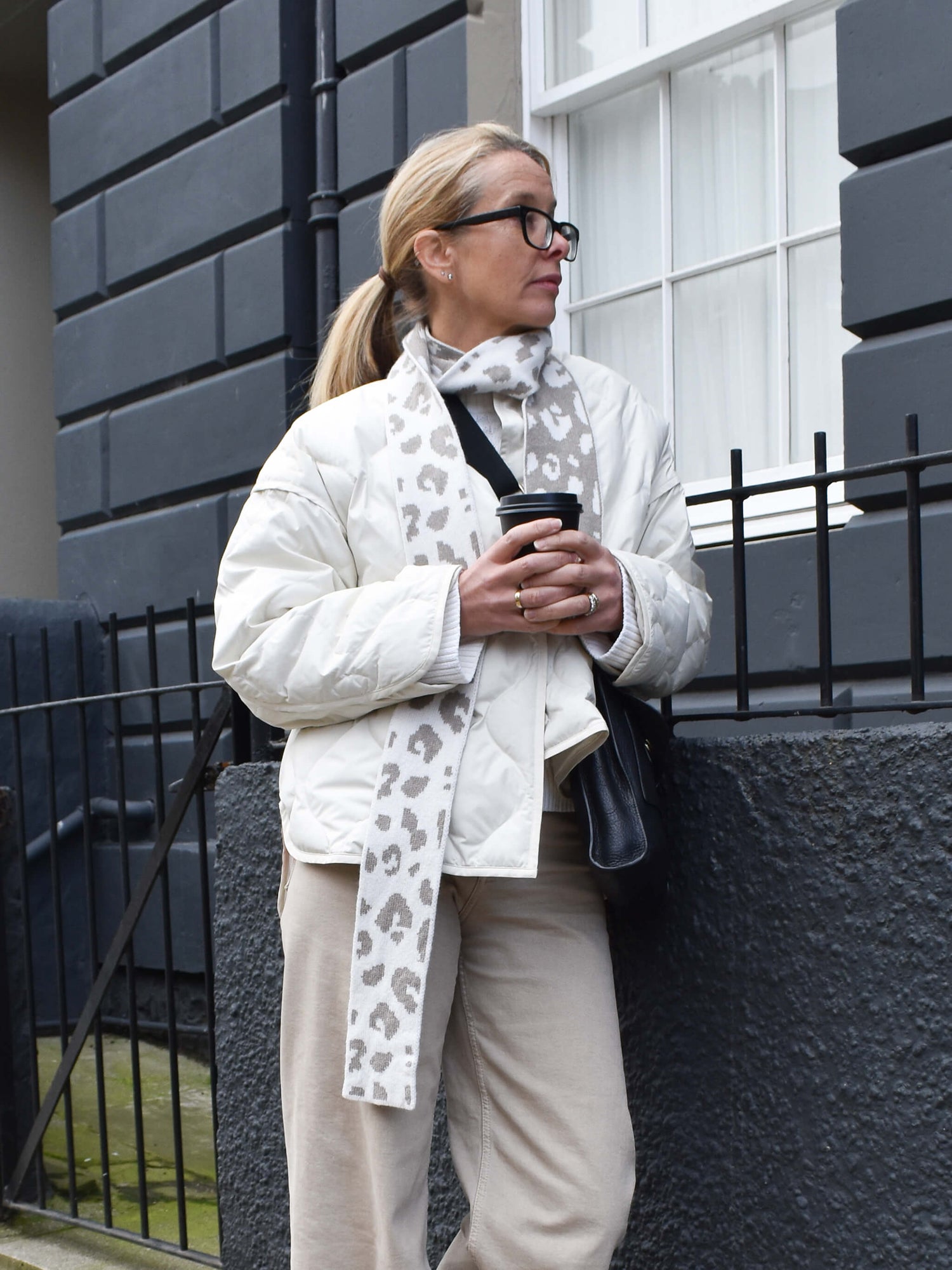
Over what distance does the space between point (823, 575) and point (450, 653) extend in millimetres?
759

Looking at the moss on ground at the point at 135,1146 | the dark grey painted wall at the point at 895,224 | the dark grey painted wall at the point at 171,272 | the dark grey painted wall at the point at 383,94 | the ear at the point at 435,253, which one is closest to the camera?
the ear at the point at 435,253

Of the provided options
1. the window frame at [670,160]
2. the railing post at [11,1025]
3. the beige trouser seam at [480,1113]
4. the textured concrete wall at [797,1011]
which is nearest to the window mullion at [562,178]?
the window frame at [670,160]

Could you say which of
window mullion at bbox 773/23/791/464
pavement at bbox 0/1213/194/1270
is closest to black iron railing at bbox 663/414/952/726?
window mullion at bbox 773/23/791/464

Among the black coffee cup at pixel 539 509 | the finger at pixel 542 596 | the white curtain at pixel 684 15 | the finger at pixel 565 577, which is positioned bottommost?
the finger at pixel 542 596

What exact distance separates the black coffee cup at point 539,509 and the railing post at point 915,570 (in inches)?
23.7

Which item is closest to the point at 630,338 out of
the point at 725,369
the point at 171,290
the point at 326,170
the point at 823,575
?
the point at 725,369

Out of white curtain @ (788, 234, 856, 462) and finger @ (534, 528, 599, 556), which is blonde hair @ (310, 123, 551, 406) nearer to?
finger @ (534, 528, 599, 556)

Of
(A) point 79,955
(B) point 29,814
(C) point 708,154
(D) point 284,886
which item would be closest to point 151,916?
(A) point 79,955

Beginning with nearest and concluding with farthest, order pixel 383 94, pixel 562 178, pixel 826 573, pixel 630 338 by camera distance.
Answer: pixel 826 573 < pixel 630 338 < pixel 562 178 < pixel 383 94

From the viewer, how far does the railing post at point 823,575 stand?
8.38 ft

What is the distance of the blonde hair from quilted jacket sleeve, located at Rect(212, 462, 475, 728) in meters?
0.43

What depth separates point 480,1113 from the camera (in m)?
2.39

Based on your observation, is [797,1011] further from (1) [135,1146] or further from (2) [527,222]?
(1) [135,1146]

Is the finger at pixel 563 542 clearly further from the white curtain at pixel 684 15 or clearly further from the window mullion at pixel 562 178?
the window mullion at pixel 562 178
